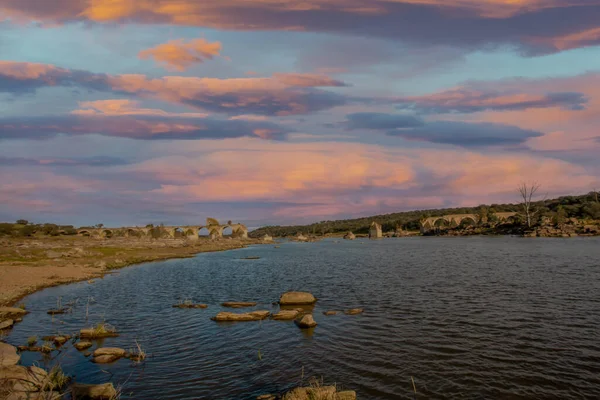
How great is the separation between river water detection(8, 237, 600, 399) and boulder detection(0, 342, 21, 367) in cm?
116

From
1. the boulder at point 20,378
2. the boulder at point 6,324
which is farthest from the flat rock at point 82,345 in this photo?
the boulder at point 6,324

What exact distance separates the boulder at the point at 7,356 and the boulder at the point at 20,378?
82cm

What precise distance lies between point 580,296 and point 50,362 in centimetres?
3522

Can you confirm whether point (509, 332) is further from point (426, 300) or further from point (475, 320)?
point (426, 300)

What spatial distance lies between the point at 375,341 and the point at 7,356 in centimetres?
1726

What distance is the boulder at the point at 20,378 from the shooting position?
12.8 m

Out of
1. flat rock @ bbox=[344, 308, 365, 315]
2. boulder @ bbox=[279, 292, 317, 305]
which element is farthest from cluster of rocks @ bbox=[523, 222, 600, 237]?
flat rock @ bbox=[344, 308, 365, 315]

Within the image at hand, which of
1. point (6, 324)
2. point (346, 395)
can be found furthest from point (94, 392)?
point (6, 324)

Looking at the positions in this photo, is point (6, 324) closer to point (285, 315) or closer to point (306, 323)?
point (285, 315)

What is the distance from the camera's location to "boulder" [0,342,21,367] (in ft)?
53.5

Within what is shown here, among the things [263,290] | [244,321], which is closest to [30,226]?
[263,290]

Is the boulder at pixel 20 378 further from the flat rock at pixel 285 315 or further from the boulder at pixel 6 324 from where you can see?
the flat rock at pixel 285 315

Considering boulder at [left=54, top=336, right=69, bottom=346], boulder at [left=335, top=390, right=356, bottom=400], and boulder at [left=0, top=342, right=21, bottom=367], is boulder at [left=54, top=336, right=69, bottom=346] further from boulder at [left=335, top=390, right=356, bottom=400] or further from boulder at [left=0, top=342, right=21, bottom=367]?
boulder at [left=335, top=390, right=356, bottom=400]

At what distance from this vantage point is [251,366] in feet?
60.0
